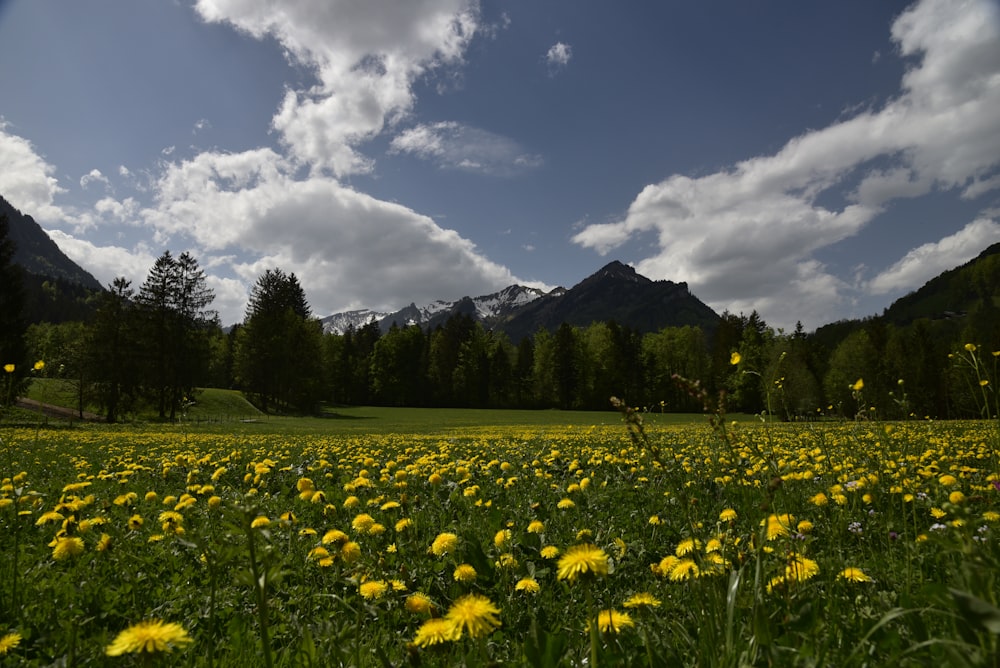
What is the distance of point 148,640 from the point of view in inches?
54.4

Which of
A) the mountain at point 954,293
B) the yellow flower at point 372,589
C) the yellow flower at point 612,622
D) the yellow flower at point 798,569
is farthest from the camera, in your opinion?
the mountain at point 954,293

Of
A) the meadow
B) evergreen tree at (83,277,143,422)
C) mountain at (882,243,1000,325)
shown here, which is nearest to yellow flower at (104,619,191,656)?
the meadow

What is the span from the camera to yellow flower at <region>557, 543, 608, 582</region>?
59.5 inches

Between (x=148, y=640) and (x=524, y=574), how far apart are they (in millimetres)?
2273

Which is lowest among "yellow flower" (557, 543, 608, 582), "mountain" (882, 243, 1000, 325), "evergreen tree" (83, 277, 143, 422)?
"yellow flower" (557, 543, 608, 582)

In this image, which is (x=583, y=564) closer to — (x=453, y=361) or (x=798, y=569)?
(x=798, y=569)

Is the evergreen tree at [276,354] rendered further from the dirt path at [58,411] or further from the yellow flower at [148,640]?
the yellow flower at [148,640]

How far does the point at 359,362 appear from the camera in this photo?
81.9 metres

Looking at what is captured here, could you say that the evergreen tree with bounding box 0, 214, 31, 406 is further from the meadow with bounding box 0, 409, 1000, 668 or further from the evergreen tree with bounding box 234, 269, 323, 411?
the meadow with bounding box 0, 409, 1000, 668

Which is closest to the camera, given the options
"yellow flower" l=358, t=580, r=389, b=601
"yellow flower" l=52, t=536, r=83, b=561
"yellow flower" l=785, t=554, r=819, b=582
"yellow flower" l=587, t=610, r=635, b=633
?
"yellow flower" l=587, t=610, r=635, b=633

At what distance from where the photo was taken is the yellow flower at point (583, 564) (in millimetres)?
1512

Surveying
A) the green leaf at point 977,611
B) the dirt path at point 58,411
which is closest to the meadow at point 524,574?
the green leaf at point 977,611

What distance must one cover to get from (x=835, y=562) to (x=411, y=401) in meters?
81.4

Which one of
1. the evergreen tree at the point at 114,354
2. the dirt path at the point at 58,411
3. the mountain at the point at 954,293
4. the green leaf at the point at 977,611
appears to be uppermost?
the mountain at the point at 954,293
